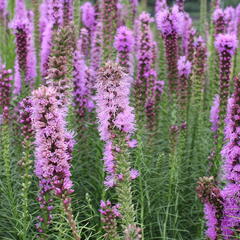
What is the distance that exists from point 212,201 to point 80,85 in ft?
6.78

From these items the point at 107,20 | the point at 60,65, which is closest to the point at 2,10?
the point at 107,20

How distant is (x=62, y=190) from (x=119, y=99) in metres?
0.52

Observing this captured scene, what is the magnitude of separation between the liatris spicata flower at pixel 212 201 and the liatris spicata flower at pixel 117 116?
44cm

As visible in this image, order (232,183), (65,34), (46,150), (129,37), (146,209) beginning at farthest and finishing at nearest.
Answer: (129,37), (146,209), (65,34), (232,183), (46,150)

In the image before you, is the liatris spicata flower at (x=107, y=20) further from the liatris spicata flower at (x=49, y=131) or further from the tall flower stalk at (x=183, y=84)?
the liatris spicata flower at (x=49, y=131)

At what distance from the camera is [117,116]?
2203mm

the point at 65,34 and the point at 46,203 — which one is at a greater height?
the point at 65,34

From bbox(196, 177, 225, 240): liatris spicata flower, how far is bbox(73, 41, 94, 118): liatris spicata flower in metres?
1.97

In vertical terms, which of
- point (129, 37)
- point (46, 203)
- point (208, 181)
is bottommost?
point (46, 203)

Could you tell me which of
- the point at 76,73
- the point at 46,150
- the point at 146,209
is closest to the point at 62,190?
the point at 46,150

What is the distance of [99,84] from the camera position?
222 cm

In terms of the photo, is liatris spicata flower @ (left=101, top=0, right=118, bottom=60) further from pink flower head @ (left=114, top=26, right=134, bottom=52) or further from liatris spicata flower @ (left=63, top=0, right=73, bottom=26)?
pink flower head @ (left=114, top=26, right=134, bottom=52)

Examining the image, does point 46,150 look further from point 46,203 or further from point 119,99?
point 46,203

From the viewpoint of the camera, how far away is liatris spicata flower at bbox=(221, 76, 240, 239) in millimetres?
2502
